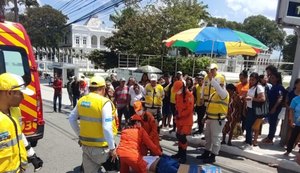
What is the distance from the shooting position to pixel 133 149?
425 centimetres

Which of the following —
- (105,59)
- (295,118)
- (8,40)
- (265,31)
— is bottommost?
(105,59)

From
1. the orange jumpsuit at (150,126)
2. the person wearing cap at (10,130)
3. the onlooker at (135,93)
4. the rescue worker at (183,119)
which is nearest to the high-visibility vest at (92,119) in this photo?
the person wearing cap at (10,130)

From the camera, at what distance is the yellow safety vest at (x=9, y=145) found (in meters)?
2.44

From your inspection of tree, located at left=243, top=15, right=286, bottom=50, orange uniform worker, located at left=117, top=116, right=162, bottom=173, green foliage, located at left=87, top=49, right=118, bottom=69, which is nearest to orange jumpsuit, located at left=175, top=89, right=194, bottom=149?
orange uniform worker, located at left=117, top=116, right=162, bottom=173

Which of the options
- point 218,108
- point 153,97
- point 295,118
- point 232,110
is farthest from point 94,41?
point 295,118

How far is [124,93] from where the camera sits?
960 centimetres

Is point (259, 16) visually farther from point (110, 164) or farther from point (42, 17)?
point (110, 164)

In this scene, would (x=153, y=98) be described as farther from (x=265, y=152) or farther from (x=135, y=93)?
(x=265, y=152)

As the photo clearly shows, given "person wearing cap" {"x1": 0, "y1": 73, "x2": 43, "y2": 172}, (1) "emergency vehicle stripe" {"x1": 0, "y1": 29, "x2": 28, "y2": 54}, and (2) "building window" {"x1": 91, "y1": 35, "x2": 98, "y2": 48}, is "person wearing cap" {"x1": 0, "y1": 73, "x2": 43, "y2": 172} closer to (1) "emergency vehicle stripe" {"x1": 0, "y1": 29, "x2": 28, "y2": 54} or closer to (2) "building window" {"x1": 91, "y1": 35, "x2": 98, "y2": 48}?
(1) "emergency vehicle stripe" {"x1": 0, "y1": 29, "x2": 28, "y2": 54}

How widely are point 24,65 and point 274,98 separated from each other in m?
5.46

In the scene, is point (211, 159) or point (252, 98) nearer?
point (211, 159)

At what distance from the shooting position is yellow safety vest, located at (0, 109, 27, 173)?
8.00 ft

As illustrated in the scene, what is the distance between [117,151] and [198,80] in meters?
5.15

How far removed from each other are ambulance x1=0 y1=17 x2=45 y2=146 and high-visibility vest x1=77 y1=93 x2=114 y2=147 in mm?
2195
